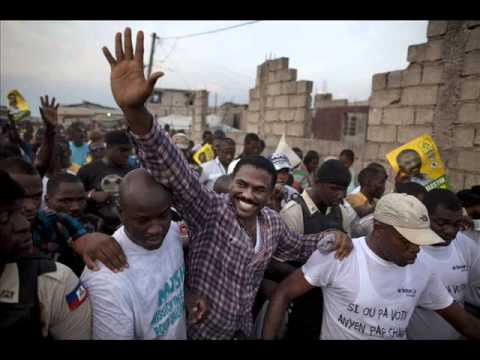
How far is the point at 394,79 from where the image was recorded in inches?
230

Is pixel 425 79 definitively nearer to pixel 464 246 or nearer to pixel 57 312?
pixel 464 246

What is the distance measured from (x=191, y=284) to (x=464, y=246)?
6.49 feet

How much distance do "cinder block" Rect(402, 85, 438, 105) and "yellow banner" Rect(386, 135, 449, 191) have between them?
1.80 metres

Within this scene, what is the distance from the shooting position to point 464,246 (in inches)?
92.7

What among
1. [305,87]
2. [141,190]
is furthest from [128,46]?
[305,87]

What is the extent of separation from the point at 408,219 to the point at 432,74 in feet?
15.1

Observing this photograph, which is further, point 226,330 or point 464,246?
point 464,246

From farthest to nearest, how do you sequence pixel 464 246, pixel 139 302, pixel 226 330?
pixel 464 246 < pixel 226 330 < pixel 139 302

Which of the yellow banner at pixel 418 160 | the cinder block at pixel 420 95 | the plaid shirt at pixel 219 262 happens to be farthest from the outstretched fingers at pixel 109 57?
the cinder block at pixel 420 95

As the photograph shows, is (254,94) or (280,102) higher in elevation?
(254,94)

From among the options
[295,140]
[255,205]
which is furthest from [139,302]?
[295,140]

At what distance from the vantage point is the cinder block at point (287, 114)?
839 centimetres

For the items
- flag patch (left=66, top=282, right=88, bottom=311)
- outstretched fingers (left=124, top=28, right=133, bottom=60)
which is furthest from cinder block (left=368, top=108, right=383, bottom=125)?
flag patch (left=66, top=282, right=88, bottom=311)

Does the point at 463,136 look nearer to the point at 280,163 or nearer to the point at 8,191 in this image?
the point at 280,163
